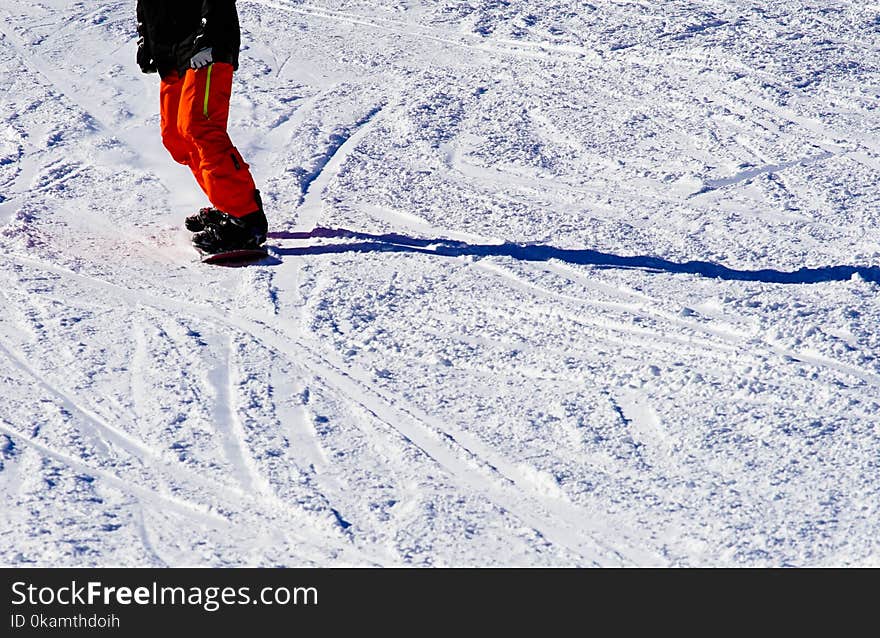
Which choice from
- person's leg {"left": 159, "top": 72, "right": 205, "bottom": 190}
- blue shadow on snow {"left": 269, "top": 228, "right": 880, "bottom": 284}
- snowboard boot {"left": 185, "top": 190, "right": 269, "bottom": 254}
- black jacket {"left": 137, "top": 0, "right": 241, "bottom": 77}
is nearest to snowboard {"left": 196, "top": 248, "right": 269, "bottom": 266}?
snowboard boot {"left": 185, "top": 190, "right": 269, "bottom": 254}

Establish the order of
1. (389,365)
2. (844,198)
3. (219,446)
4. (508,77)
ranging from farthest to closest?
(508,77) < (844,198) < (389,365) < (219,446)

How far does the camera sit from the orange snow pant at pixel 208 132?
5594 millimetres

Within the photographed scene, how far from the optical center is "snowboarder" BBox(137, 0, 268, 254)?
18.0 ft

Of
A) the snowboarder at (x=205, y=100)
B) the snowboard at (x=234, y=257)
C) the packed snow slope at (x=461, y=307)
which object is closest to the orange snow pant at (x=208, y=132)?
the snowboarder at (x=205, y=100)

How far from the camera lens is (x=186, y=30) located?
5520mm

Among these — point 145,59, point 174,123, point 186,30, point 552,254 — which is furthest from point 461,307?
point 145,59

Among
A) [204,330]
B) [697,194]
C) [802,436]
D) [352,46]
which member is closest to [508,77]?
[352,46]

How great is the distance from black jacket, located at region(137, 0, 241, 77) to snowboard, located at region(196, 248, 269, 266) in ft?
2.75

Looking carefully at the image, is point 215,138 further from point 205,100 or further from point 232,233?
point 232,233

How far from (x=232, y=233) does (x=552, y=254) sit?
1.48 m

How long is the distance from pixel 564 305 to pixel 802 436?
1.33m

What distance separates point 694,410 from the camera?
15.0 feet

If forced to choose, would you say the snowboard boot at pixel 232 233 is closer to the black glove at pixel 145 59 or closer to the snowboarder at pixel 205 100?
the snowboarder at pixel 205 100

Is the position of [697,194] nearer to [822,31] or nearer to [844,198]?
[844,198]
